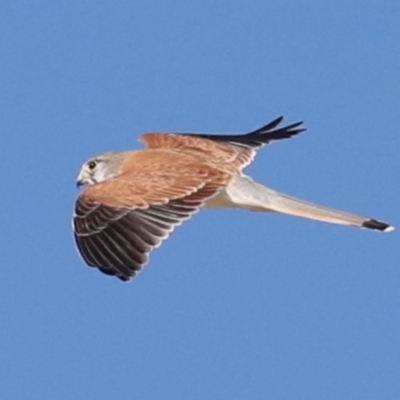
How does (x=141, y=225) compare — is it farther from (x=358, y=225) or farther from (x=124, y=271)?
(x=358, y=225)

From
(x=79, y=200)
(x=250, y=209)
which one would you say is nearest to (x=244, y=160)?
(x=250, y=209)

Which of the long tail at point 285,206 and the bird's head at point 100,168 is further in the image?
the bird's head at point 100,168

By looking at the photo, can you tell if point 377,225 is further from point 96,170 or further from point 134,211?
point 96,170

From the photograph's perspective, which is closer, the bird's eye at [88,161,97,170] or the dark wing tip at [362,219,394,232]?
the dark wing tip at [362,219,394,232]

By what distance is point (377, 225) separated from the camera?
44.9 ft

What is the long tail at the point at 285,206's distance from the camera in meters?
13.6

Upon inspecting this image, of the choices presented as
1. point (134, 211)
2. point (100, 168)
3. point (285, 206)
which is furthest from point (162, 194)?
point (100, 168)

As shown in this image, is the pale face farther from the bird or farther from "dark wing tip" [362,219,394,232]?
"dark wing tip" [362,219,394,232]

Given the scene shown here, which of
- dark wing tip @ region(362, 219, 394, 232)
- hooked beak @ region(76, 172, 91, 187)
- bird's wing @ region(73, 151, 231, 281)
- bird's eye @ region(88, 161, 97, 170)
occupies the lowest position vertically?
bird's wing @ region(73, 151, 231, 281)

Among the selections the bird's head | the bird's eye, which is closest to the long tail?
the bird's head

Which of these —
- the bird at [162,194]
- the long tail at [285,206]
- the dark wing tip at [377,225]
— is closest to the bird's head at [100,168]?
the bird at [162,194]

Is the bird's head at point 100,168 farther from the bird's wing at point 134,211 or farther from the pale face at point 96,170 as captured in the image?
the bird's wing at point 134,211

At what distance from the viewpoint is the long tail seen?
1358 cm

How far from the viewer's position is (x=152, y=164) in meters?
13.7
